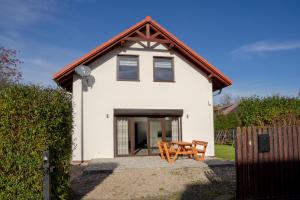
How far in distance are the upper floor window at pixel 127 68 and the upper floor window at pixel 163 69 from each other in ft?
3.46

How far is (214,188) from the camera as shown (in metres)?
9.15

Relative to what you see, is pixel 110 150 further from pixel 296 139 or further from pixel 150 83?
pixel 296 139

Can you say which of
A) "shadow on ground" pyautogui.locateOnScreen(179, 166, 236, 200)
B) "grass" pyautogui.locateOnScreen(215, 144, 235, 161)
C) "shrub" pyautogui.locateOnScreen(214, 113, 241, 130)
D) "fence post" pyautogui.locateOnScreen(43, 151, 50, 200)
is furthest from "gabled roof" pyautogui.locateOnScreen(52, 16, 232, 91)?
"shrub" pyautogui.locateOnScreen(214, 113, 241, 130)

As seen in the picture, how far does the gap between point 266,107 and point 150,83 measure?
760cm

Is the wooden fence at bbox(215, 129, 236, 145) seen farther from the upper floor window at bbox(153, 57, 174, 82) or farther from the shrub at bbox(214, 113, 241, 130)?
the upper floor window at bbox(153, 57, 174, 82)

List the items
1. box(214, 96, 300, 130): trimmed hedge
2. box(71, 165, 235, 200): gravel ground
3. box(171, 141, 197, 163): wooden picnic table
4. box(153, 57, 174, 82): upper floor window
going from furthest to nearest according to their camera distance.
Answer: box(153, 57, 174, 82): upper floor window, box(171, 141, 197, 163): wooden picnic table, box(214, 96, 300, 130): trimmed hedge, box(71, 165, 235, 200): gravel ground

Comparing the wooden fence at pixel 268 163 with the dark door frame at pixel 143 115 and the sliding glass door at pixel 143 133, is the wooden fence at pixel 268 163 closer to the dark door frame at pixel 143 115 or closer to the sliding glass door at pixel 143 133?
the dark door frame at pixel 143 115

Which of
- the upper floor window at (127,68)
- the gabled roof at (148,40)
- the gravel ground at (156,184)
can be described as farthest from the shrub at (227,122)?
the gravel ground at (156,184)

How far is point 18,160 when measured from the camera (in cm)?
588

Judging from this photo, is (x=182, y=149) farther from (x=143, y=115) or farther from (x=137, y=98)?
(x=137, y=98)

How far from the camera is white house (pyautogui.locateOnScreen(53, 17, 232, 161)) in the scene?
51.3 feet

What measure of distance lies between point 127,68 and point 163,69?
1993 mm

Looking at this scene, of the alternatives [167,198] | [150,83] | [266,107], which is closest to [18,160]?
[167,198]

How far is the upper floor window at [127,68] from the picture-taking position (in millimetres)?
16391
